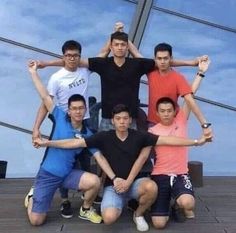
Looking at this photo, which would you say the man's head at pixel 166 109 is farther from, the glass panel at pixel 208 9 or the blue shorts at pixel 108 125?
the glass panel at pixel 208 9

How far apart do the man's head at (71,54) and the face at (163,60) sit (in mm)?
626

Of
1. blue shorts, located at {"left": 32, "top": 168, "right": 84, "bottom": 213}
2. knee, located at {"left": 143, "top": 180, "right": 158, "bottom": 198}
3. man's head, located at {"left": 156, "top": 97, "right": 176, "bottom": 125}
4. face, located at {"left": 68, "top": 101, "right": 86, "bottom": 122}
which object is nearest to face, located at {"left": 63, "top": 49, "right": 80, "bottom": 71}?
face, located at {"left": 68, "top": 101, "right": 86, "bottom": 122}

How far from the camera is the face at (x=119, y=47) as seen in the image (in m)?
5.15

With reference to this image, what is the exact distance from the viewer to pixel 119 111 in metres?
4.94

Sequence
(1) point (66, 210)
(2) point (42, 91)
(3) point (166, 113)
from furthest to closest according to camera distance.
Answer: (1) point (66, 210) → (2) point (42, 91) → (3) point (166, 113)

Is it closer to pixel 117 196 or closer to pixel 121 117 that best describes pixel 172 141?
pixel 121 117

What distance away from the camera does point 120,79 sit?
5.25m

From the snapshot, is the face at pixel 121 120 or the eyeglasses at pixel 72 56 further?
the eyeglasses at pixel 72 56

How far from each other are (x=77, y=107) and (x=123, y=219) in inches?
38.7

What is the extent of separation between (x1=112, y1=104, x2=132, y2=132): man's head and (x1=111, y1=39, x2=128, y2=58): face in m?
0.45

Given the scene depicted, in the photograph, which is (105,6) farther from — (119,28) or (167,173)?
(167,173)

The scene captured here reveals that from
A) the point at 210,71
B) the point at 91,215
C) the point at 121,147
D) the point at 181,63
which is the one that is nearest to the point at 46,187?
the point at 91,215

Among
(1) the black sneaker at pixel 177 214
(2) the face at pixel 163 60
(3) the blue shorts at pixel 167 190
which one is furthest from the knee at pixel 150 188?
(2) the face at pixel 163 60

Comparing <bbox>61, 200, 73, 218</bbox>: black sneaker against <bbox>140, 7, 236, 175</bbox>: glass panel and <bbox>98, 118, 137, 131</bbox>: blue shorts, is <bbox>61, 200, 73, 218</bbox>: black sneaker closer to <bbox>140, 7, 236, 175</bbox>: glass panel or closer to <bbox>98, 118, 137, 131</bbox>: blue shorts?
<bbox>98, 118, 137, 131</bbox>: blue shorts
